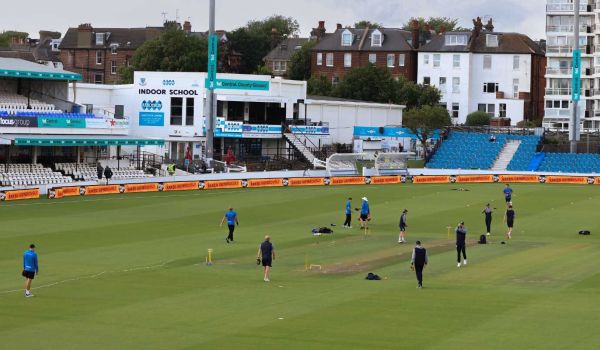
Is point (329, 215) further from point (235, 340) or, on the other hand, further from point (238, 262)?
point (235, 340)

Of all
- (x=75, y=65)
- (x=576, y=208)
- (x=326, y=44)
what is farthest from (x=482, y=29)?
(x=576, y=208)

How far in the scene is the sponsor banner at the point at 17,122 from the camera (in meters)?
77.2

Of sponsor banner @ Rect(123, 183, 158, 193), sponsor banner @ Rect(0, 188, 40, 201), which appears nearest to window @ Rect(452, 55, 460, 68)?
sponsor banner @ Rect(123, 183, 158, 193)

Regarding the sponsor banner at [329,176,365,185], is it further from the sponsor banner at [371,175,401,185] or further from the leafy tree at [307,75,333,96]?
the leafy tree at [307,75,333,96]

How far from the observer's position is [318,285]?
36.4m

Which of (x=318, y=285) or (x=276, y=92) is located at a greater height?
(x=276, y=92)

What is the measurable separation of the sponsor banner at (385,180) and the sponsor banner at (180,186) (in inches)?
560

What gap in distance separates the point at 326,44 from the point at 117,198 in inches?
2971

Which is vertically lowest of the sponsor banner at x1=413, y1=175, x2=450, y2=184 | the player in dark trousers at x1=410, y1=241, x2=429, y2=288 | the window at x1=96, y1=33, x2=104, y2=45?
the player in dark trousers at x1=410, y1=241, x2=429, y2=288

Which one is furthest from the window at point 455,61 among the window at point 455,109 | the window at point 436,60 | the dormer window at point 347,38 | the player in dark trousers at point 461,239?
the player in dark trousers at point 461,239

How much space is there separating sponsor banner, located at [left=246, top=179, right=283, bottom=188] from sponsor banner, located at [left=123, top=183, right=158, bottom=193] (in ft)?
24.2

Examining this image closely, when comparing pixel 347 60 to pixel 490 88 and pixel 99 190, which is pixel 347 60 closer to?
pixel 490 88

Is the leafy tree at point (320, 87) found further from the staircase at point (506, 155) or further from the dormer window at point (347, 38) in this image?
the staircase at point (506, 155)

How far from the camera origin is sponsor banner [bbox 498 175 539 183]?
88.9m
